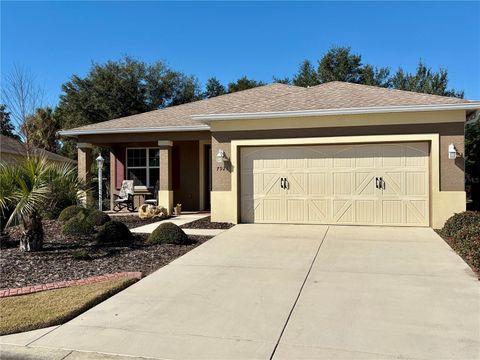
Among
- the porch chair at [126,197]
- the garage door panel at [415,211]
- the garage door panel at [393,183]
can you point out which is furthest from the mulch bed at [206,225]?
the porch chair at [126,197]

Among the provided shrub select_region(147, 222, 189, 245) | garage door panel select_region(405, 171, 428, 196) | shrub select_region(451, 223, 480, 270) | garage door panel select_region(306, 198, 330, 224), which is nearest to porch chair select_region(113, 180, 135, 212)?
shrub select_region(147, 222, 189, 245)

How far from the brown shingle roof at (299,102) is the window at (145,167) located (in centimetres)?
166

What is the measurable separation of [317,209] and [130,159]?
9426 mm

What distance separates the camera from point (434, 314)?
4.80 meters

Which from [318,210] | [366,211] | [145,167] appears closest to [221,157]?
[318,210]

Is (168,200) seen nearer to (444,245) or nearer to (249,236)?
(249,236)

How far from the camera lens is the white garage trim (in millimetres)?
10781

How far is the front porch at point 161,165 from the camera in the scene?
1480 cm

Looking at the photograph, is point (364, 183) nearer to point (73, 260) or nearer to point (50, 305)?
point (73, 260)

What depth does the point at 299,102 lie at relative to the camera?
12492mm

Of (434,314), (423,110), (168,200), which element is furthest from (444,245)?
(168,200)

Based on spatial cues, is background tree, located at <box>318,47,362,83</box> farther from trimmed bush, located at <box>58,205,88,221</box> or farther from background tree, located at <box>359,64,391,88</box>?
trimmed bush, located at <box>58,205,88,221</box>

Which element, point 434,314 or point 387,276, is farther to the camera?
Result: point 387,276

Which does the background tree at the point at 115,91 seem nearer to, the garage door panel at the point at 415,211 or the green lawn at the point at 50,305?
the garage door panel at the point at 415,211
